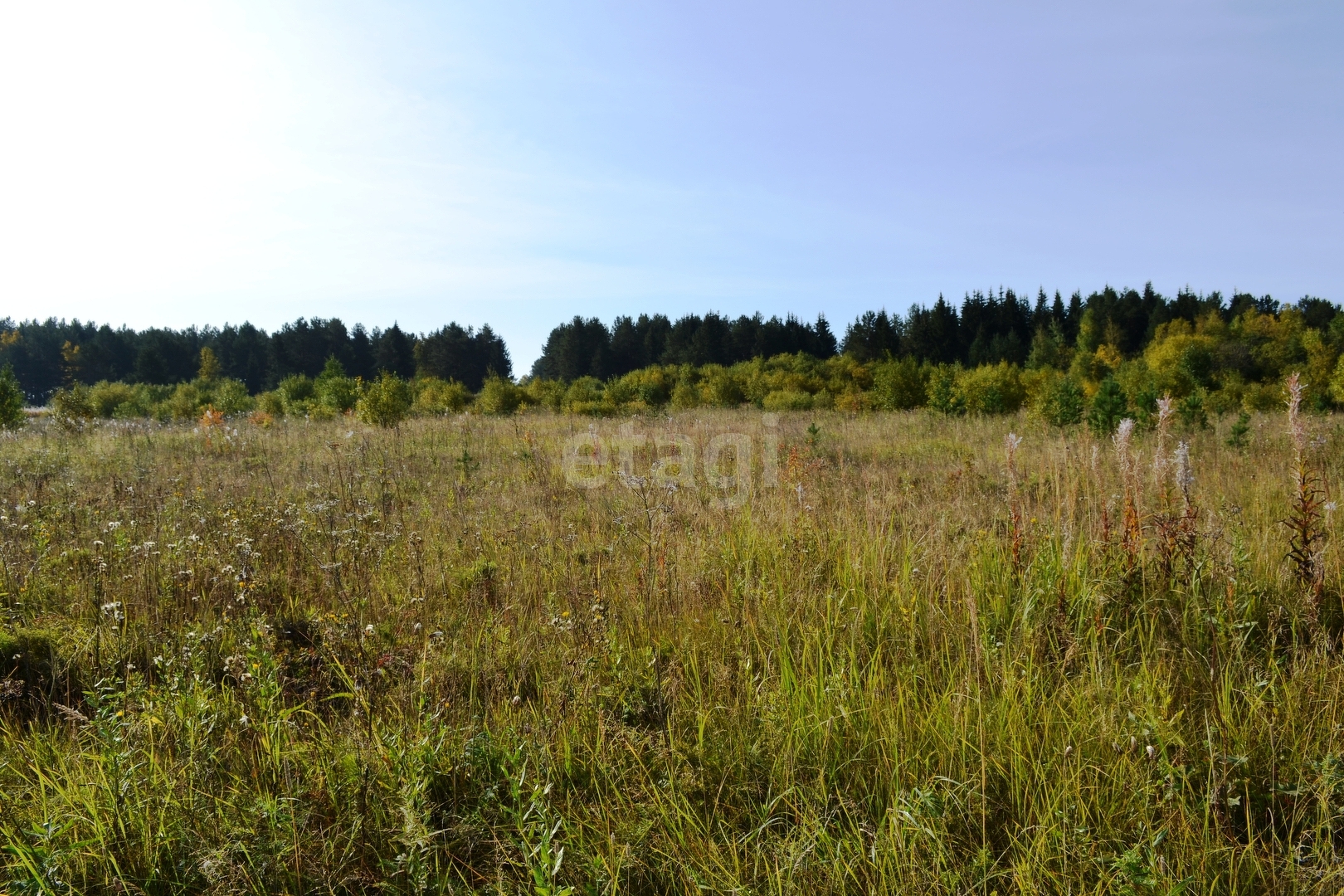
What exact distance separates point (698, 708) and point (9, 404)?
18.9 metres

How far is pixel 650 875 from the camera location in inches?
61.6

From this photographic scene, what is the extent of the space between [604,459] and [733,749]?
6.45 metres

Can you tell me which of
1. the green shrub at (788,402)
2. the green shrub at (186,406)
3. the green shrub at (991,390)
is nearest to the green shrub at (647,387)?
the green shrub at (788,402)

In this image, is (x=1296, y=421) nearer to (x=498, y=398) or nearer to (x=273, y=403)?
(x=498, y=398)

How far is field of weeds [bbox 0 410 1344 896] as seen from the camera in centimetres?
156

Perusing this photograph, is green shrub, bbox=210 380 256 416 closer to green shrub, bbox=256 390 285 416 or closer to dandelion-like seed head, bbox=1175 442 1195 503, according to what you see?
green shrub, bbox=256 390 285 416

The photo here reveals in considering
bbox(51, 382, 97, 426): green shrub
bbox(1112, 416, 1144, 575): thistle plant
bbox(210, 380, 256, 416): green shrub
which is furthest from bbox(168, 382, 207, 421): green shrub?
bbox(1112, 416, 1144, 575): thistle plant

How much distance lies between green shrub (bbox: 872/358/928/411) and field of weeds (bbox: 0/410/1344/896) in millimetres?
19845

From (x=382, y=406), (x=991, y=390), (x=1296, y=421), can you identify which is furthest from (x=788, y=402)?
(x=1296, y=421)

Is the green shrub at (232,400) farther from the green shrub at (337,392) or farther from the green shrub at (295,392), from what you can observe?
the green shrub at (337,392)

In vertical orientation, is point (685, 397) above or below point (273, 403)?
above

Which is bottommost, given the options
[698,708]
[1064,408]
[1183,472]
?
[698,708]

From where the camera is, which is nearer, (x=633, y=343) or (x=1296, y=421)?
(x=1296, y=421)

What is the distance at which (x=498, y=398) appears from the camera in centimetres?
2311
